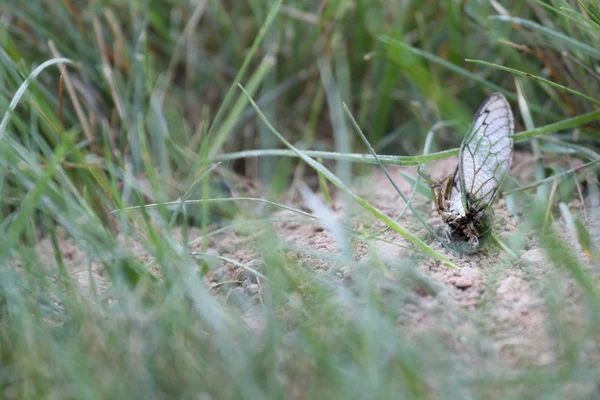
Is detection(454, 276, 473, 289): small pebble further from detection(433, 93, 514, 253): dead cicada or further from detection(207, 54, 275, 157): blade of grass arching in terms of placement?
detection(207, 54, 275, 157): blade of grass arching

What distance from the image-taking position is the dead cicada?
1.13m

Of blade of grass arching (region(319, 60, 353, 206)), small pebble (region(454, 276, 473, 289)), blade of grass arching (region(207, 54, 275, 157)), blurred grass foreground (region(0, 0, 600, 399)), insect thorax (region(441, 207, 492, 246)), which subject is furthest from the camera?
blade of grass arching (region(319, 60, 353, 206))

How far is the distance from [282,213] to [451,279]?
506 mm

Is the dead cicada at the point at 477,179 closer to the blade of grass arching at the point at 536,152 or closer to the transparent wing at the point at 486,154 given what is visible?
the transparent wing at the point at 486,154

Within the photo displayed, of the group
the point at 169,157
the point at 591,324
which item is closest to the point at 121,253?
the point at 169,157

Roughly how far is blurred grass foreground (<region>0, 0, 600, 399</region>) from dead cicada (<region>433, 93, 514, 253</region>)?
0.17 feet

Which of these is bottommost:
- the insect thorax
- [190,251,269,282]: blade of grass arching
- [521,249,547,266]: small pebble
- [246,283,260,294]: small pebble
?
[246,283,260,294]: small pebble

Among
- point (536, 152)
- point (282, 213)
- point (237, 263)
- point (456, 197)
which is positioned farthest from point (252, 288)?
point (536, 152)

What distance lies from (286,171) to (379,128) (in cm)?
36

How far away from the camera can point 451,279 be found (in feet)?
3.43

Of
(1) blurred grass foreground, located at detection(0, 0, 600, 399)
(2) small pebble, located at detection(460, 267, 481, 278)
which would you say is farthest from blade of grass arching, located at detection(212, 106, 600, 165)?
(2) small pebble, located at detection(460, 267, 481, 278)

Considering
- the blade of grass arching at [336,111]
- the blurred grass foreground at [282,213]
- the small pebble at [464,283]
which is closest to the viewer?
the blurred grass foreground at [282,213]

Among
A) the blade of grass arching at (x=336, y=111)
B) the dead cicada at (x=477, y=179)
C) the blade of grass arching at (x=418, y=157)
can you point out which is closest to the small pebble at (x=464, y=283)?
the dead cicada at (x=477, y=179)

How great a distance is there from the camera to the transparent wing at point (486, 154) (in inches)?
45.5
